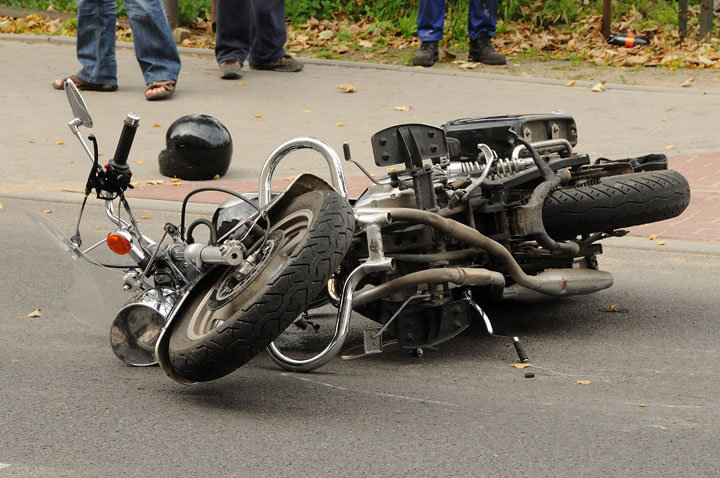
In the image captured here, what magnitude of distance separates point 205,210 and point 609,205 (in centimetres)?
380

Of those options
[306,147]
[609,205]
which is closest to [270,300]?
[306,147]

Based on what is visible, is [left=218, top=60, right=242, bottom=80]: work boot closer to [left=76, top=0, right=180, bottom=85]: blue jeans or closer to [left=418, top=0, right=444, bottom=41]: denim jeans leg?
[left=76, top=0, right=180, bottom=85]: blue jeans

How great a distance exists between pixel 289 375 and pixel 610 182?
1734mm

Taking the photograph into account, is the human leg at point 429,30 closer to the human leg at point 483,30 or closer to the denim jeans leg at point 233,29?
the human leg at point 483,30

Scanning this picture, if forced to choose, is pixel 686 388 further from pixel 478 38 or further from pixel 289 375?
pixel 478 38

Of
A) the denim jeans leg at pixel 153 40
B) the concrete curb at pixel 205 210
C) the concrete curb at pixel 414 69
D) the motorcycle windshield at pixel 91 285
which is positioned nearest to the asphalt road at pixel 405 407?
the motorcycle windshield at pixel 91 285

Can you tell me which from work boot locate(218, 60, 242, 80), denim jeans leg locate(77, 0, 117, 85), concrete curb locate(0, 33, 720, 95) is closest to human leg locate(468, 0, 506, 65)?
concrete curb locate(0, 33, 720, 95)

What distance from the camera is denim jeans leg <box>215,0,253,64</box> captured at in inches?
465

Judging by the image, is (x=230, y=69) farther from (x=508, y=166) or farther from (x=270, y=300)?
(x=270, y=300)

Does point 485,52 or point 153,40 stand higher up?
point 153,40

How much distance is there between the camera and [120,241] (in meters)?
4.84

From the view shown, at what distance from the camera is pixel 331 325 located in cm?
562

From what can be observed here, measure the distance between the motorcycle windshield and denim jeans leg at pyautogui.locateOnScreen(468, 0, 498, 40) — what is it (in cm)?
785

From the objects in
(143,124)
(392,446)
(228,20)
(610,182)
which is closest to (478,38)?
(228,20)
